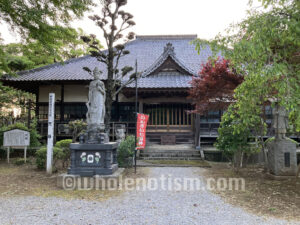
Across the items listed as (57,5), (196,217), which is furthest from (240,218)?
(57,5)

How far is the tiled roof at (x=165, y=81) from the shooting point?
12.2m

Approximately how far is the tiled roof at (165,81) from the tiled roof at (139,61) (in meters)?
0.73

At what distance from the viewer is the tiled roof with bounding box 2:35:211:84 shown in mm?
13288

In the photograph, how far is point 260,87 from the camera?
Answer: 5.02 metres

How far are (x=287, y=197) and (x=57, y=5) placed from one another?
9.33 meters

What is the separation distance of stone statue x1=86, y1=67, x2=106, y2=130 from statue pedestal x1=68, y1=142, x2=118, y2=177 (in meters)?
0.78

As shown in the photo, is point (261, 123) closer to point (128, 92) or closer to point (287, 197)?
point (287, 197)

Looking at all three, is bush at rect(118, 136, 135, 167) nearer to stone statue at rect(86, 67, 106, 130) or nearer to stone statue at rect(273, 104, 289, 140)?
stone statue at rect(86, 67, 106, 130)

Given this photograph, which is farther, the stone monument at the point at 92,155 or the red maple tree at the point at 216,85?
the red maple tree at the point at 216,85

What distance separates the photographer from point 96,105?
7000mm

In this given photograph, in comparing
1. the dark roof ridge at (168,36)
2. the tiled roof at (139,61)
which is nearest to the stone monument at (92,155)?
the tiled roof at (139,61)

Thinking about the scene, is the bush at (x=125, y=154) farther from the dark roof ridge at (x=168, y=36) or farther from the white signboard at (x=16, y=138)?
the dark roof ridge at (x=168, y=36)
